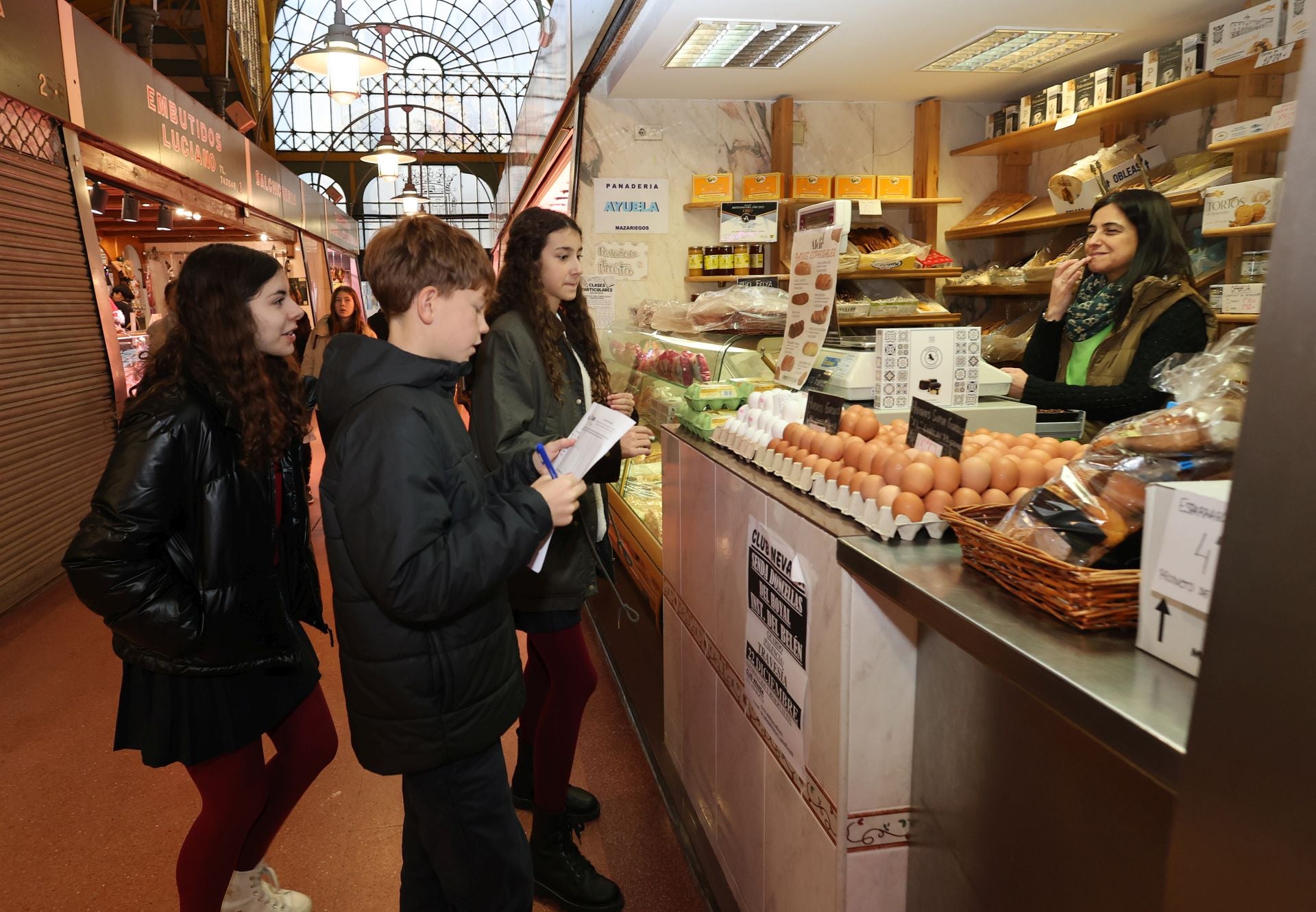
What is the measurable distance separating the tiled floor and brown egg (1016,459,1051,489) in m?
1.57

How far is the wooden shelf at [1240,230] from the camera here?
3.53 meters

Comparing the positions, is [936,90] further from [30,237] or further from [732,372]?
[30,237]

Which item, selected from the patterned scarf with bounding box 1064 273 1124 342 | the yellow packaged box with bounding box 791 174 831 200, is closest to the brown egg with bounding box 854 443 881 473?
the patterned scarf with bounding box 1064 273 1124 342

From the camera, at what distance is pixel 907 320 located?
557cm

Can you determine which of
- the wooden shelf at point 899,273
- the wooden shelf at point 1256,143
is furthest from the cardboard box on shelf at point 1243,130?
the wooden shelf at point 899,273

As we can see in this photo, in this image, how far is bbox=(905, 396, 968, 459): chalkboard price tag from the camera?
5.55 ft

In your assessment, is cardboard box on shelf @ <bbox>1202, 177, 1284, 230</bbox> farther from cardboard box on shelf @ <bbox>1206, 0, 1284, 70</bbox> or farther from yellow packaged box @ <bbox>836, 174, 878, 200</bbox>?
yellow packaged box @ <bbox>836, 174, 878, 200</bbox>

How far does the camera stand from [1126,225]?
9.81 feet

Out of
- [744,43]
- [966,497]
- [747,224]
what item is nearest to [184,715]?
[966,497]

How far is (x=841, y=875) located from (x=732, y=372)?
234 centimetres

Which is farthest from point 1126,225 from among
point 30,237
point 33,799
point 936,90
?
point 30,237

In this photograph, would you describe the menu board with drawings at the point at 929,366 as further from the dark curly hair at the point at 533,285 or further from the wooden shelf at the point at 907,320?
the wooden shelf at the point at 907,320

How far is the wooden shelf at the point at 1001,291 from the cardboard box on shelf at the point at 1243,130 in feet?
4.31

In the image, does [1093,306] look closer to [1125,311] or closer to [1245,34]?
[1125,311]
